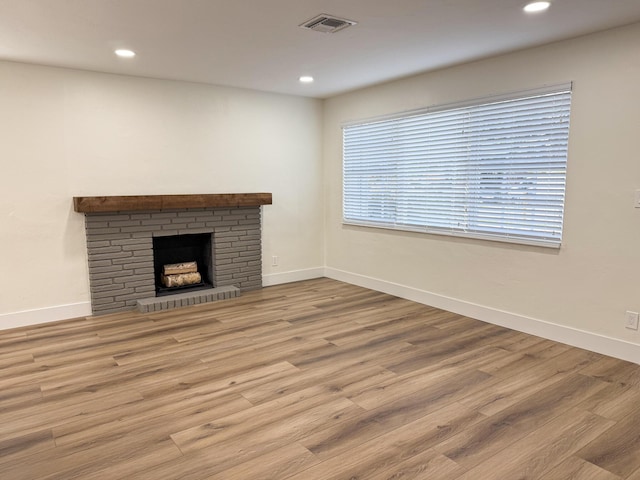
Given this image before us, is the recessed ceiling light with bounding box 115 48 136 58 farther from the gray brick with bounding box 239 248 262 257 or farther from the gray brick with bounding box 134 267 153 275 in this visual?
the gray brick with bounding box 239 248 262 257

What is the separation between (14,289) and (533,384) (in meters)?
4.38

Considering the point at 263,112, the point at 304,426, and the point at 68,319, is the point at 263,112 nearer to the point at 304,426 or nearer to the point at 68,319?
the point at 68,319

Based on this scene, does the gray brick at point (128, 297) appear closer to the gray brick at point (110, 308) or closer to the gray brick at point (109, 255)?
the gray brick at point (110, 308)

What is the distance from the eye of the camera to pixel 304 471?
1.98 meters

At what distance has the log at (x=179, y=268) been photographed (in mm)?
4841

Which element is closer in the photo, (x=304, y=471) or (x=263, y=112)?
(x=304, y=471)

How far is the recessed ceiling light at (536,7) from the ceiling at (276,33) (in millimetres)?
50

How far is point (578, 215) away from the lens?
3328 millimetres

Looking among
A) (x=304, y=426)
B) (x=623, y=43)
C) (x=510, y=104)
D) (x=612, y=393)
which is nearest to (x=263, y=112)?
(x=510, y=104)

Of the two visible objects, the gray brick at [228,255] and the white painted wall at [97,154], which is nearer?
the white painted wall at [97,154]

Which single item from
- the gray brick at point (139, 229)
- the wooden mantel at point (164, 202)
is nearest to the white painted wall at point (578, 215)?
the wooden mantel at point (164, 202)

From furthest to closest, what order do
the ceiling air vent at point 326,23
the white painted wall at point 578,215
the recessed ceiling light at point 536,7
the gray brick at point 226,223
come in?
the gray brick at point 226,223
the white painted wall at point 578,215
the ceiling air vent at point 326,23
the recessed ceiling light at point 536,7

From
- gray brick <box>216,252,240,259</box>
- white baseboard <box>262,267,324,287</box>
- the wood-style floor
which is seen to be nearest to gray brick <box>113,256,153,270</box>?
the wood-style floor

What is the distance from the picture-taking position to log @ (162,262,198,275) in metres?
4.84
